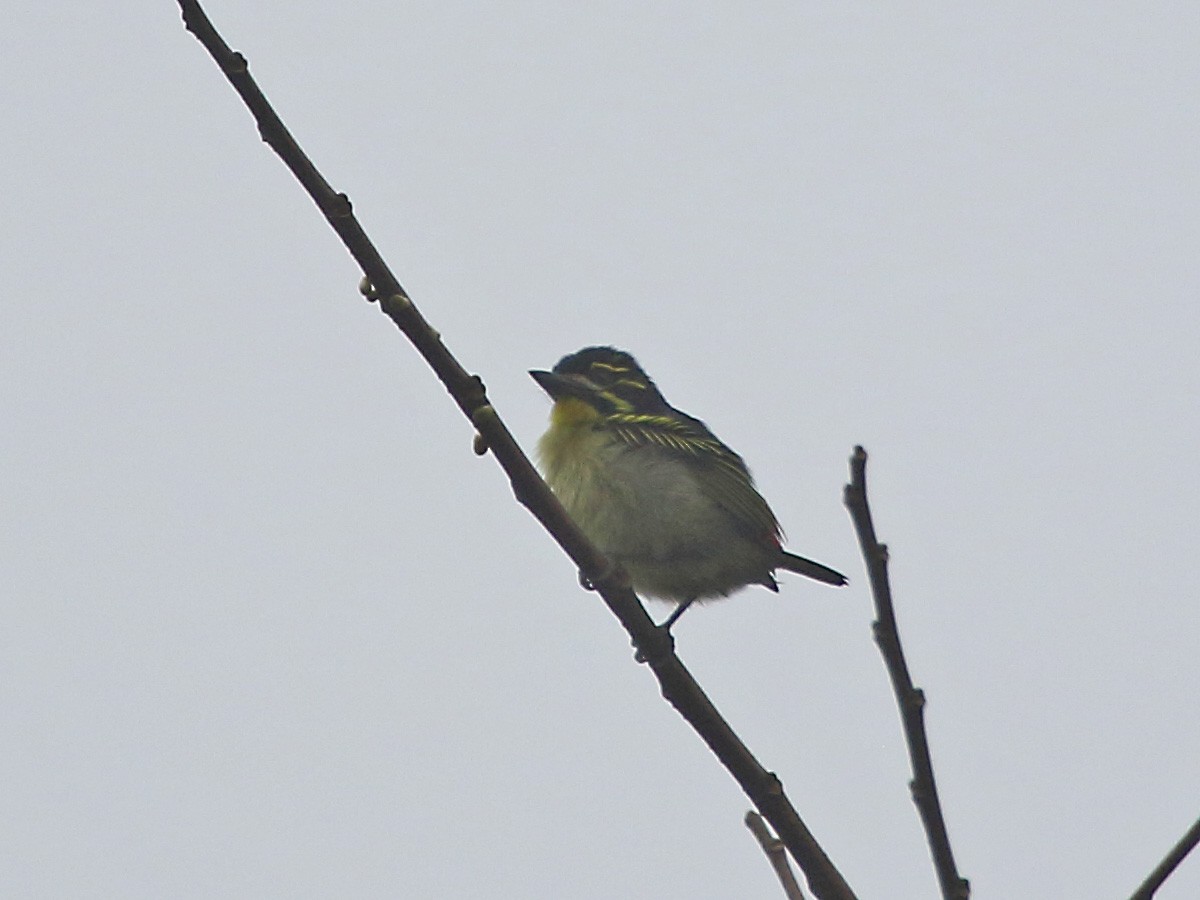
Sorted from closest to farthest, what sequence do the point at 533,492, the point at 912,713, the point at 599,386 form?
the point at 912,713 → the point at 533,492 → the point at 599,386

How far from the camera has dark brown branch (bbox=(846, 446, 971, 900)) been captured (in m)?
2.85

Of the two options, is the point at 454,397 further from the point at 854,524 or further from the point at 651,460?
the point at 651,460

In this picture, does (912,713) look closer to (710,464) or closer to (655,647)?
(655,647)

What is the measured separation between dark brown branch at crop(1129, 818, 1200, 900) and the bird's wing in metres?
4.43

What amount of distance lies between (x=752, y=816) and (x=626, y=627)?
62 centimetres

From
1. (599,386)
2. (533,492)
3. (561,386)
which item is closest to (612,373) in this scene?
(599,386)

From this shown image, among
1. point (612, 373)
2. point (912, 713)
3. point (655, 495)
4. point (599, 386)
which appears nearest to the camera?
point (912, 713)

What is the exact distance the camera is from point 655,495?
7066 mm

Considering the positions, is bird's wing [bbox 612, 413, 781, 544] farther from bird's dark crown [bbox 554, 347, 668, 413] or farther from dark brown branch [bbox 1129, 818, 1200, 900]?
dark brown branch [bbox 1129, 818, 1200, 900]

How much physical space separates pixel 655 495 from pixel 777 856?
3.31 metres

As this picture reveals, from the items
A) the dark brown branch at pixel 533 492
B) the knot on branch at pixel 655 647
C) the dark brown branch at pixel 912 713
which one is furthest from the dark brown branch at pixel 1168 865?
the knot on branch at pixel 655 647

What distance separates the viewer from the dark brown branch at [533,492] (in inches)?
127

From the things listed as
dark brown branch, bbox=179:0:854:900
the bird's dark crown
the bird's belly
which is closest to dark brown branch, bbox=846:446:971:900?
dark brown branch, bbox=179:0:854:900

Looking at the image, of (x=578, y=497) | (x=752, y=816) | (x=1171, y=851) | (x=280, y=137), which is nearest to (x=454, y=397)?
(x=280, y=137)
